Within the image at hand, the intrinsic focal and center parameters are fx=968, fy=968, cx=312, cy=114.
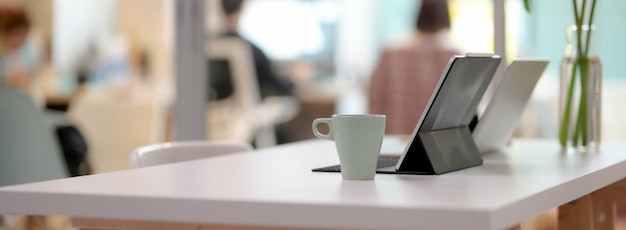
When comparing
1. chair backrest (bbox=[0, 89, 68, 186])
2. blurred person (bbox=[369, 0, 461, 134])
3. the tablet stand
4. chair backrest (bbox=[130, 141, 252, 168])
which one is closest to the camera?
the tablet stand

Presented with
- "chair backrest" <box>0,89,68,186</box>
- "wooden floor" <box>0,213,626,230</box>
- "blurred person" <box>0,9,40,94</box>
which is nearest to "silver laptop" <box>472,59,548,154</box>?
"wooden floor" <box>0,213,626,230</box>

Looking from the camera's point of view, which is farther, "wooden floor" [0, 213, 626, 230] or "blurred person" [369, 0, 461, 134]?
"blurred person" [369, 0, 461, 134]

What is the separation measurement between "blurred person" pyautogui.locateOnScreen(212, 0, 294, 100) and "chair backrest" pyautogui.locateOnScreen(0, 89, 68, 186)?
96 centimetres

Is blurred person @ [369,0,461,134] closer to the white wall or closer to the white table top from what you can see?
the white wall

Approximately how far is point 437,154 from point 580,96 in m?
0.69

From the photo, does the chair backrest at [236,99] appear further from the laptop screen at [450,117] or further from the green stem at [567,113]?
the laptop screen at [450,117]

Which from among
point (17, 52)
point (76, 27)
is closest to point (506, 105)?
point (76, 27)

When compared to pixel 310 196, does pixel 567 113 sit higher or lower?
lower

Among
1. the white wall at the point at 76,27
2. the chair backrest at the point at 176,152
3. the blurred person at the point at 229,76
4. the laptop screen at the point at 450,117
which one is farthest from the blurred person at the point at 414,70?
the laptop screen at the point at 450,117

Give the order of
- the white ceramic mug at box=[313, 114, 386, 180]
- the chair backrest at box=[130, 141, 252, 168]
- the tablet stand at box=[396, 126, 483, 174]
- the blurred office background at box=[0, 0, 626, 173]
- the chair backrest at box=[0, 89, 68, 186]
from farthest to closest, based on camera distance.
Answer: the blurred office background at box=[0, 0, 626, 173], the chair backrest at box=[0, 89, 68, 186], the chair backrest at box=[130, 141, 252, 168], the tablet stand at box=[396, 126, 483, 174], the white ceramic mug at box=[313, 114, 386, 180]

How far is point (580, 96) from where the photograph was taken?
6.79 feet

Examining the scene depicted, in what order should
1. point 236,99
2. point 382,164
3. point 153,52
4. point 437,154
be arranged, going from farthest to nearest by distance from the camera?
point 236,99, point 153,52, point 382,164, point 437,154

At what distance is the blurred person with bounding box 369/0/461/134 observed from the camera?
3.61 metres

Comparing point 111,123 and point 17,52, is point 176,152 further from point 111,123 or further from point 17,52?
point 17,52
